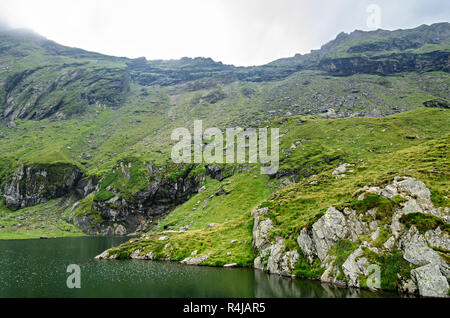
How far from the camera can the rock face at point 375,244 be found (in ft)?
124

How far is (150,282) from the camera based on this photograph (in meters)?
50.4

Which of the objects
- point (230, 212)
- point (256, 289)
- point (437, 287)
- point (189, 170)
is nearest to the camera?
point (437, 287)

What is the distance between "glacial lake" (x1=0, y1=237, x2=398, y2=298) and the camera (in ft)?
136

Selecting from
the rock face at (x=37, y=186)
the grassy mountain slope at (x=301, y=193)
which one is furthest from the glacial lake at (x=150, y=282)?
the rock face at (x=37, y=186)

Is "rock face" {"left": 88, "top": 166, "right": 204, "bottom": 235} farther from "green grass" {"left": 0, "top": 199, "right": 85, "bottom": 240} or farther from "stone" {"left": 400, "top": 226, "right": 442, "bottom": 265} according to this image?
"stone" {"left": 400, "top": 226, "right": 442, "bottom": 265}

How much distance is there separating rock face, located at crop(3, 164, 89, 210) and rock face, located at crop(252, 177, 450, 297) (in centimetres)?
18489

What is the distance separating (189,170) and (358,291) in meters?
151

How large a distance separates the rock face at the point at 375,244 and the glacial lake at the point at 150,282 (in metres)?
3.63

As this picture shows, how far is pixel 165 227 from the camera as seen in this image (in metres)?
135

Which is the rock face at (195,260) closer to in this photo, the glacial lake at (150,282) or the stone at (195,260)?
the stone at (195,260)

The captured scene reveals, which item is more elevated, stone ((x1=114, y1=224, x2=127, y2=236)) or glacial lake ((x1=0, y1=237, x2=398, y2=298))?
glacial lake ((x1=0, y1=237, x2=398, y2=298))

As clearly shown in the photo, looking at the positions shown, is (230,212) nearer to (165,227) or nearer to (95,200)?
(165,227)

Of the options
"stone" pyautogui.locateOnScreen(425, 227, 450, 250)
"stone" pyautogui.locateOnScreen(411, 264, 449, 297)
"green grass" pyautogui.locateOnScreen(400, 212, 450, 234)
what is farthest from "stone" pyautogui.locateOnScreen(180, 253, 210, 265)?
"stone" pyautogui.locateOnScreen(425, 227, 450, 250)

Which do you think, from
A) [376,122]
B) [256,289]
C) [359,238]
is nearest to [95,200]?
[256,289]
